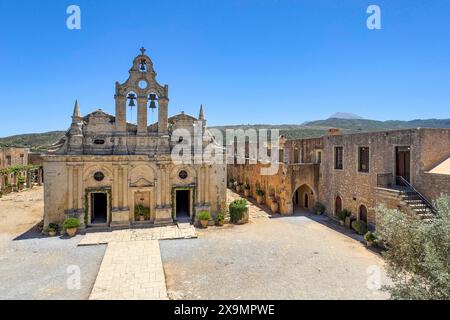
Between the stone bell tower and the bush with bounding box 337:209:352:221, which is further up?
the stone bell tower

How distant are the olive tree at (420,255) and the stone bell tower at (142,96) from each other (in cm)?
1595

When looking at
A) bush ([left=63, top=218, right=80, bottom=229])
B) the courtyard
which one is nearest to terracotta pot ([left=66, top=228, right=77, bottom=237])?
bush ([left=63, top=218, right=80, bottom=229])

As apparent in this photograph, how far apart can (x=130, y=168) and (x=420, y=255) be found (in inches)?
666

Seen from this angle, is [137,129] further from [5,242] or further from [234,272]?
[234,272]

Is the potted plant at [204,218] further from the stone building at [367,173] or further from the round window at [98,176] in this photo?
the round window at [98,176]

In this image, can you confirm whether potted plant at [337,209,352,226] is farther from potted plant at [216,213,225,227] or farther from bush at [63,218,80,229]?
bush at [63,218,80,229]

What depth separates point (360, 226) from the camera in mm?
17953

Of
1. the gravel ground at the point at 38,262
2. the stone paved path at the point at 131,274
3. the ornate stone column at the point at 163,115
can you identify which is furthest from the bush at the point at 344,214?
the gravel ground at the point at 38,262

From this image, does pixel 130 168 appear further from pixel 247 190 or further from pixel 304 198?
pixel 304 198

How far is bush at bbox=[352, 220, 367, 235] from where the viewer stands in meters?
17.8

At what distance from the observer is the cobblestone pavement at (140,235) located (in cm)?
1686

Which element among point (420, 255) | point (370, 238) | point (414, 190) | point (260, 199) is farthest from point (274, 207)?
point (420, 255)

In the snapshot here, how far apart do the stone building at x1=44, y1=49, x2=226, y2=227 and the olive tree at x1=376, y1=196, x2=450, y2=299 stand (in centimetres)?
1400

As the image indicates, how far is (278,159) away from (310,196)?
24.7 ft
